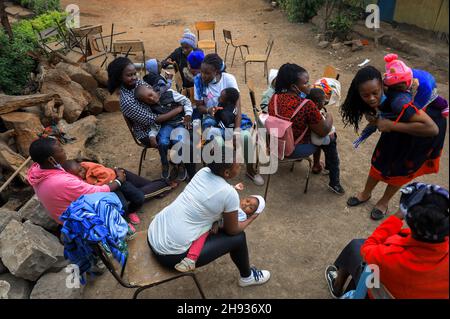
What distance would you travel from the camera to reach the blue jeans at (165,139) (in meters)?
4.05

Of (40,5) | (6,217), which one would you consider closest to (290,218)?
(6,217)

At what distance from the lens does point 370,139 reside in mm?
5000

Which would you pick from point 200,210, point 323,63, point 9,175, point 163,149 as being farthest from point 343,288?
point 323,63

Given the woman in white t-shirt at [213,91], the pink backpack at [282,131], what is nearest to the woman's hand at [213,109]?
the woman in white t-shirt at [213,91]

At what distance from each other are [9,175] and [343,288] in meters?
3.98

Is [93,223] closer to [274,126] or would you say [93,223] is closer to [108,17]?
[274,126]

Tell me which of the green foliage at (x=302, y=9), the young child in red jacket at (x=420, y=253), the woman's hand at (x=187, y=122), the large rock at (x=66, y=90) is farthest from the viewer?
the green foliage at (x=302, y=9)

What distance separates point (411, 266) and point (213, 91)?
2.99 meters

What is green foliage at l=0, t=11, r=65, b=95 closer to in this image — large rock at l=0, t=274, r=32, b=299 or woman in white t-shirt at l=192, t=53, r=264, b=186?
woman in white t-shirt at l=192, t=53, r=264, b=186

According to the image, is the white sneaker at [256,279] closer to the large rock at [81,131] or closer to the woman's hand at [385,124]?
the woman's hand at [385,124]

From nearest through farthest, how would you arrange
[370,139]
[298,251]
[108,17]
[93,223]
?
[93,223] < [298,251] < [370,139] < [108,17]

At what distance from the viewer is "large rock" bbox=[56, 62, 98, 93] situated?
230 inches

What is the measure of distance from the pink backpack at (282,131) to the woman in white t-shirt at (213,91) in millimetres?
504

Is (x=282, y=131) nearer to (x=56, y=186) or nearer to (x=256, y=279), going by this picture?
(x=256, y=279)
